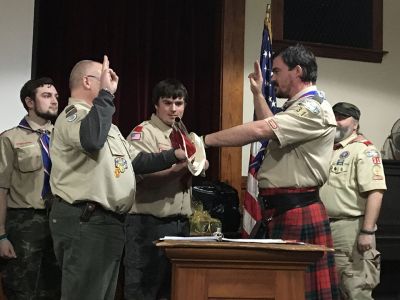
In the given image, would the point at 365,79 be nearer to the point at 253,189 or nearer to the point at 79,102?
the point at 253,189

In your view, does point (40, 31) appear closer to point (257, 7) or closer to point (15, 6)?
point (15, 6)

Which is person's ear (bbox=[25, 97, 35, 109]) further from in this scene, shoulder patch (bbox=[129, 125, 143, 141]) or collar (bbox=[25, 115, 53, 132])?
shoulder patch (bbox=[129, 125, 143, 141])

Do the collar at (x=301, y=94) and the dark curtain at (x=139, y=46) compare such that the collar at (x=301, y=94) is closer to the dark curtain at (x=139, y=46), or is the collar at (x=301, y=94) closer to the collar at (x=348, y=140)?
the collar at (x=348, y=140)

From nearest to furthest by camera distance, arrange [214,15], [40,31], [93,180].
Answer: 1. [93,180]
2. [40,31]
3. [214,15]

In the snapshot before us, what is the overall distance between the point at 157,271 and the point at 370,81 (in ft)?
9.59

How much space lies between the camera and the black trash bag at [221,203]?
3.84m

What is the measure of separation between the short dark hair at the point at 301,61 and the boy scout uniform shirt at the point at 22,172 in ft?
4.29

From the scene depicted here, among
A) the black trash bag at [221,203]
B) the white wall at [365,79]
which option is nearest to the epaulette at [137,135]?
the black trash bag at [221,203]

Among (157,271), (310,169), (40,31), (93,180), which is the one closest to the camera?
(93,180)

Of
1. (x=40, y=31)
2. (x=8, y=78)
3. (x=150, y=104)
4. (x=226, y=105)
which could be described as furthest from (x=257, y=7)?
(x=8, y=78)

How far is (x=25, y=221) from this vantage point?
2822mm

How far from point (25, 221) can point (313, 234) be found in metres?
1.40

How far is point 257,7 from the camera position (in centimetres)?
470

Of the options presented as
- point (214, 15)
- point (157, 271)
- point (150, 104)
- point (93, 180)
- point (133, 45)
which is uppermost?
point (214, 15)
